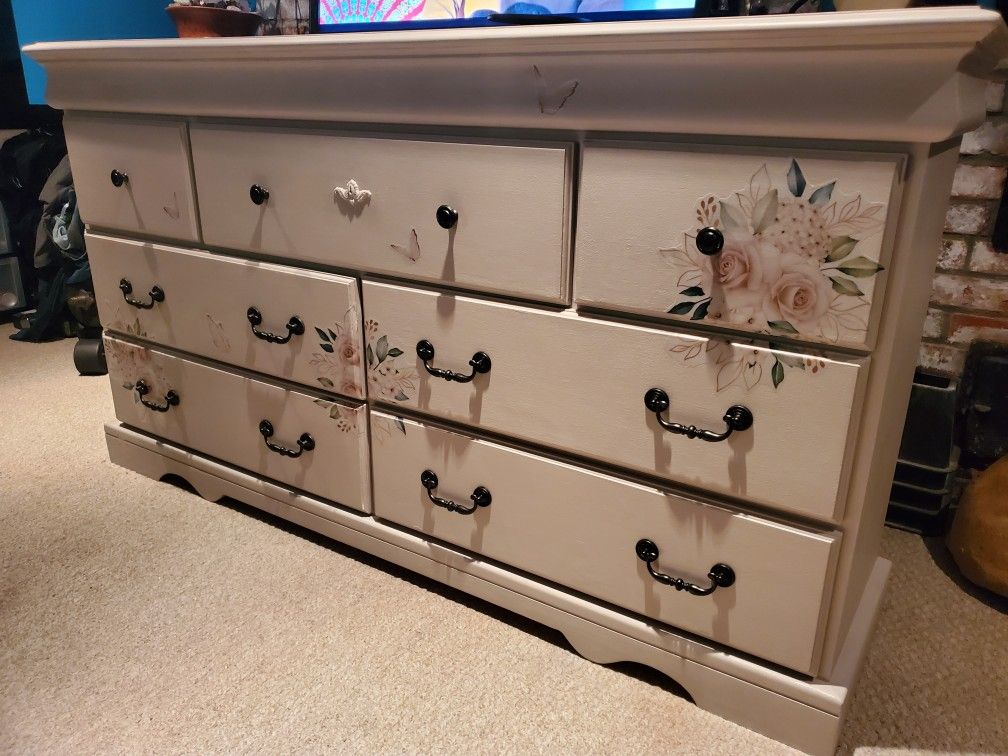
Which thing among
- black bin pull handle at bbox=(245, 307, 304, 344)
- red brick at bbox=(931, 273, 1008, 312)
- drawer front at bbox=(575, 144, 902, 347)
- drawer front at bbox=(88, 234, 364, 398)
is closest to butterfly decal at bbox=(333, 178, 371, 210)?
drawer front at bbox=(88, 234, 364, 398)

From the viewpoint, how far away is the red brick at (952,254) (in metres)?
1.39

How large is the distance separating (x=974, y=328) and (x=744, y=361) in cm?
79

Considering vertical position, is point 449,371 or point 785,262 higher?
point 785,262

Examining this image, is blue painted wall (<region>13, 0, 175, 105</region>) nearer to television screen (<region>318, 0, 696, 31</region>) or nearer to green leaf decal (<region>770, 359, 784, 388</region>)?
television screen (<region>318, 0, 696, 31</region>)

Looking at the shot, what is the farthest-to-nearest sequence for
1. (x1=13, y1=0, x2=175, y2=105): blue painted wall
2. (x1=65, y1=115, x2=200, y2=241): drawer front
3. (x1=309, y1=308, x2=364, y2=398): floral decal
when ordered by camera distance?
(x1=13, y1=0, x2=175, y2=105): blue painted wall, (x1=65, y1=115, x2=200, y2=241): drawer front, (x1=309, y1=308, x2=364, y2=398): floral decal

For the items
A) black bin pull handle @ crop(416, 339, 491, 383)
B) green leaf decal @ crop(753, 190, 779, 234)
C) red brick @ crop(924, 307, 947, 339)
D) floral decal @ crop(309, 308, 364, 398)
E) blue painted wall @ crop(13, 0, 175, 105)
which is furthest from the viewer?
blue painted wall @ crop(13, 0, 175, 105)

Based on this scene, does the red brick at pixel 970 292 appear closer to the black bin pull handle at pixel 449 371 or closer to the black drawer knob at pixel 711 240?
the black drawer knob at pixel 711 240

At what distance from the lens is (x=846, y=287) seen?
81 cm

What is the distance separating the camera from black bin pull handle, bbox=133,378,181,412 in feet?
4.93

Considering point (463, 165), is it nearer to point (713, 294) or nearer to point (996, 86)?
point (713, 294)

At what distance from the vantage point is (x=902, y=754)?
963 mm

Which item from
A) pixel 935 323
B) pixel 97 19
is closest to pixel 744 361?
pixel 935 323

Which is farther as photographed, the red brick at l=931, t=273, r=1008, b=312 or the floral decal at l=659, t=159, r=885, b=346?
the red brick at l=931, t=273, r=1008, b=312

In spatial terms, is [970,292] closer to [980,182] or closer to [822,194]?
[980,182]
